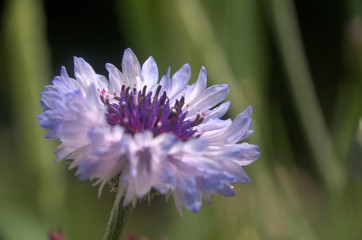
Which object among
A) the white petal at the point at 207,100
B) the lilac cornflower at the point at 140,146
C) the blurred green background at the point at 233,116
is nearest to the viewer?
the lilac cornflower at the point at 140,146

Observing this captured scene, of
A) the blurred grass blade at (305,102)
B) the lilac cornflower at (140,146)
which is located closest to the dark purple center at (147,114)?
the lilac cornflower at (140,146)

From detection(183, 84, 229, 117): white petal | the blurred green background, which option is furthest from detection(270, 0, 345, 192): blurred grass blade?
detection(183, 84, 229, 117): white petal

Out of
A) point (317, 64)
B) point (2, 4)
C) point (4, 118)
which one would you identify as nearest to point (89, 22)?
point (2, 4)

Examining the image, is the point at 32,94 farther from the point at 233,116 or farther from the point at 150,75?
the point at 150,75

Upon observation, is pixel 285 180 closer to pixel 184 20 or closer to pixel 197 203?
pixel 184 20

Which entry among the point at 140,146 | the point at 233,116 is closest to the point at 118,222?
the point at 140,146

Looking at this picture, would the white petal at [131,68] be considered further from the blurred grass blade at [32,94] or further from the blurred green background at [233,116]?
the blurred grass blade at [32,94]

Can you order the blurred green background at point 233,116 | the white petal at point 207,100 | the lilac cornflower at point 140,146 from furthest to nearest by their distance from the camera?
1. the blurred green background at point 233,116
2. the white petal at point 207,100
3. the lilac cornflower at point 140,146
